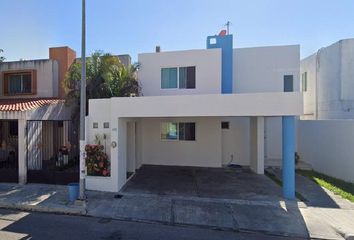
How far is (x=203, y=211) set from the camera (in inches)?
323

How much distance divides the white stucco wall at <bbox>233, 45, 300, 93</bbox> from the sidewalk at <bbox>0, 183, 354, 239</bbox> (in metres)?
8.14

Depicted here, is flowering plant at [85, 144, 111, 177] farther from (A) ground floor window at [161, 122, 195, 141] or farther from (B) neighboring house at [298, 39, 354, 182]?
(B) neighboring house at [298, 39, 354, 182]

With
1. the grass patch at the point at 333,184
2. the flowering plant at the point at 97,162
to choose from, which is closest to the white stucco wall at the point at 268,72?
the grass patch at the point at 333,184

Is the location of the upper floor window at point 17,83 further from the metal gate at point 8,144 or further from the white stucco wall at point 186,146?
the white stucco wall at point 186,146

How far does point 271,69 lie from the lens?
15.5m

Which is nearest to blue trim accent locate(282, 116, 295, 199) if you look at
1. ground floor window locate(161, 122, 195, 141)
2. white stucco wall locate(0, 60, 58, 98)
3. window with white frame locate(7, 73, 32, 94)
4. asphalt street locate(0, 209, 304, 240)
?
asphalt street locate(0, 209, 304, 240)

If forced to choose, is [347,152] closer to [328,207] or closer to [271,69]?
[328,207]

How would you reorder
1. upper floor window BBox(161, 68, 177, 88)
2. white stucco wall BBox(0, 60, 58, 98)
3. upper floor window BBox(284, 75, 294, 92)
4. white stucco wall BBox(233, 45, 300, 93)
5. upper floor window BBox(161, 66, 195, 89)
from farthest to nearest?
white stucco wall BBox(0, 60, 58, 98) → upper floor window BBox(284, 75, 294, 92) → white stucco wall BBox(233, 45, 300, 93) → upper floor window BBox(161, 68, 177, 88) → upper floor window BBox(161, 66, 195, 89)

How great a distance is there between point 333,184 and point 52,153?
1393 cm

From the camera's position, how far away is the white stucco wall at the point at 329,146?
11828mm

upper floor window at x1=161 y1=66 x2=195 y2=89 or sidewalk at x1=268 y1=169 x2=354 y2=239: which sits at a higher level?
upper floor window at x1=161 y1=66 x2=195 y2=89

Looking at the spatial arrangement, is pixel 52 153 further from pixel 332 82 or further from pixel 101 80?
pixel 332 82

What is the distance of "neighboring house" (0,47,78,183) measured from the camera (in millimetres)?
10852

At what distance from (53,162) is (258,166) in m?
10.4
